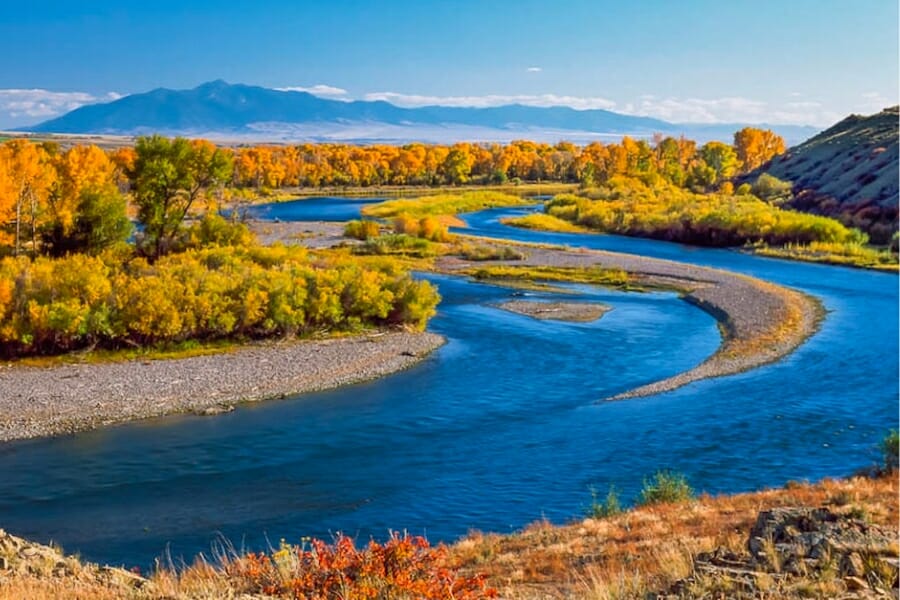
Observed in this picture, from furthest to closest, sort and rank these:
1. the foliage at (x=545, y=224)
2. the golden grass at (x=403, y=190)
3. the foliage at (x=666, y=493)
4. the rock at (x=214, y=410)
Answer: the golden grass at (x=403, y=190) < the foliage at (x=545, y=224) < the rock at (x=214, y=410) < the foliage at (x=666, y=493)

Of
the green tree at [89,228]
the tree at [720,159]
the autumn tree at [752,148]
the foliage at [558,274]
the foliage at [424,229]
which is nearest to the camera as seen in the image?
the green tree at [89,228]

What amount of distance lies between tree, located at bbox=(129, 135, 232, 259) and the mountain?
159 ft

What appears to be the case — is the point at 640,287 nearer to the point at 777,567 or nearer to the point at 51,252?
the point at 51,252

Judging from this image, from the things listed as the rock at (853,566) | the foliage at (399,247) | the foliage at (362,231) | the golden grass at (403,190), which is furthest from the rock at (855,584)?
the golden grass at (403,190)

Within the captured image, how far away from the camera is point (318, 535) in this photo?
17.4 metres

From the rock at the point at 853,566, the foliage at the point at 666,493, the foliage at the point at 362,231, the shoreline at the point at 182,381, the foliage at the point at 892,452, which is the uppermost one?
the foliage at the point at 362,231

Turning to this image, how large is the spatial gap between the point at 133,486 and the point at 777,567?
15432 millimetres

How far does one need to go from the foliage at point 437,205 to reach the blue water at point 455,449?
5291 cm

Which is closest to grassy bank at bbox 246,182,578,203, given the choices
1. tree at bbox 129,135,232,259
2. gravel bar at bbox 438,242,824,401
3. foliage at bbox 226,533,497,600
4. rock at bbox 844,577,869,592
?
gravel bar at bbox 438,242,824,401

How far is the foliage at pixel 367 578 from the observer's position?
321 inches

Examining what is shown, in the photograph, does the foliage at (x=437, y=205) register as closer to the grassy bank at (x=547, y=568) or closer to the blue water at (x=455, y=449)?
the blue water at (x=455, y=449)

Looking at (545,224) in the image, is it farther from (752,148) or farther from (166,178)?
(752,148)

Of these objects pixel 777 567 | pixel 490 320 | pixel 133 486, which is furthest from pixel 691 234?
pixel 777 567

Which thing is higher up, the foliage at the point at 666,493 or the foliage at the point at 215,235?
the foliage at the point at 215,235
